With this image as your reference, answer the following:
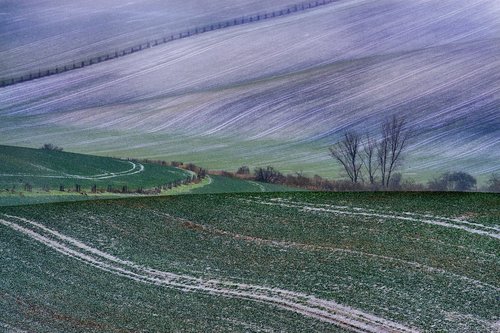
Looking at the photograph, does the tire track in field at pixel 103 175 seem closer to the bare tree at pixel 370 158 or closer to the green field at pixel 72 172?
the green field at pixel 72 172

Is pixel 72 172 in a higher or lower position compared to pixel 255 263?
higher

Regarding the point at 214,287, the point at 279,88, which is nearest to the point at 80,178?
the point at 214,287

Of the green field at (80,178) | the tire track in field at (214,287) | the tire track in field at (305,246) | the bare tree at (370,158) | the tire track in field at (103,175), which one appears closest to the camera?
the tire track in field at (214,287)

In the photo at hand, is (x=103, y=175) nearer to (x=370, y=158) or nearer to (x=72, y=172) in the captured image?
(x=72, y=172)

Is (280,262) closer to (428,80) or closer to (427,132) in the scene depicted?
(427,132)

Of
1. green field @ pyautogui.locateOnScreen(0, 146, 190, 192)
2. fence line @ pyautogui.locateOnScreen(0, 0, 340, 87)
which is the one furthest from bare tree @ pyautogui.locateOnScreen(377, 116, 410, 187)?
fence line @ pyautogui.locateOnScreen(0, 0, 340, 87)

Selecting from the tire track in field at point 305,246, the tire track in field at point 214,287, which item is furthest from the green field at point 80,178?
the tire track in field at point 305,246

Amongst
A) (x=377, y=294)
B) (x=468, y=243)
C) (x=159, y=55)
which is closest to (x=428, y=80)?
(x=159, y=55)
